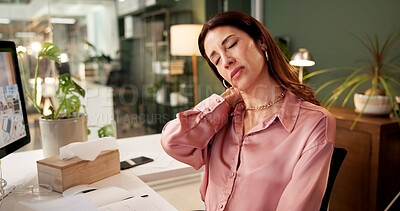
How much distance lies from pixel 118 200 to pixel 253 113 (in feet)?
1.71

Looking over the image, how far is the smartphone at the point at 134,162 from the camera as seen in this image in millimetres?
1462

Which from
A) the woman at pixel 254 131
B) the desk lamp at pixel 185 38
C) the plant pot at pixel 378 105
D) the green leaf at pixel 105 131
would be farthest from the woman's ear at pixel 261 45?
the desk lamp at pixel 185 38

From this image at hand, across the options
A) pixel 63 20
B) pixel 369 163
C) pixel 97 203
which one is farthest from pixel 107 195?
pixel 63 20

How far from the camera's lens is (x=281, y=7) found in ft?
11.8

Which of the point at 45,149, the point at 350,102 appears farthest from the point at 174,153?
the point at 350,102

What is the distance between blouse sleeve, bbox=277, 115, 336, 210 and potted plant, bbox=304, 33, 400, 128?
4.47 ft

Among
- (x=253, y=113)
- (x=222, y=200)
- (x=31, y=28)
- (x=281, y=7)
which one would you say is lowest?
(x=222, y=200)

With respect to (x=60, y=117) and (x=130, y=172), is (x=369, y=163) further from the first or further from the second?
(x=60, y=117)

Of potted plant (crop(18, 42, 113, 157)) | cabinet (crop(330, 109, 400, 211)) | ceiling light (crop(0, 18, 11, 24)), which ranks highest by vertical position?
ceiling light (crop(0, 18, 11, 24))

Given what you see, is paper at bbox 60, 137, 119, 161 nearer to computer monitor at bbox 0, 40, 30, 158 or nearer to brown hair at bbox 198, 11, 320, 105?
computer monitor at bbox 0, 40, 30, 158

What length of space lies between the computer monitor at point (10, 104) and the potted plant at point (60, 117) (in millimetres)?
128

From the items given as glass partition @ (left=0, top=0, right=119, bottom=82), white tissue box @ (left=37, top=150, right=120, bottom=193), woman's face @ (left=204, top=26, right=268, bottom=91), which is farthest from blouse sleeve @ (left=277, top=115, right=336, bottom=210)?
glass partition @ (left=0, top=0, right=119, bottom=82)

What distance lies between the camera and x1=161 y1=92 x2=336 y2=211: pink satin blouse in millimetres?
955

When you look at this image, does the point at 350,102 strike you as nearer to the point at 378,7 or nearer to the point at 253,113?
the point at 378,7
